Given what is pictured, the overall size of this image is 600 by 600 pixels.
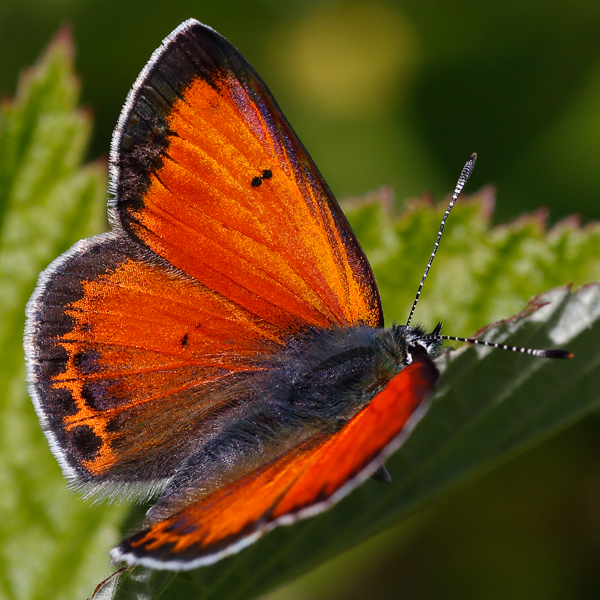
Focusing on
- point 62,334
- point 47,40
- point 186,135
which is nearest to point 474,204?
point 186,135

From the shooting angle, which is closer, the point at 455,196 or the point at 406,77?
the point at 455,196

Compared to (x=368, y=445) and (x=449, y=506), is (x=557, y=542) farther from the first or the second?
(x=368, y=445)

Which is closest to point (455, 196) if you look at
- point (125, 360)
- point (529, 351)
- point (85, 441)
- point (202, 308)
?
point (529, 351)

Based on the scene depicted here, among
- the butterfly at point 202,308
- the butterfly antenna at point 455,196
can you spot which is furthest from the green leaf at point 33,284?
the butterfly antenna at point 455,196

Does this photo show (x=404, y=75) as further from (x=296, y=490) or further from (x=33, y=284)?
(x=296, y=490)

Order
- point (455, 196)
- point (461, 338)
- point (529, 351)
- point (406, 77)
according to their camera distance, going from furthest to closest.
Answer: point (406, 77)
point (455, 196)
point (461, 338)
point (529, 351)

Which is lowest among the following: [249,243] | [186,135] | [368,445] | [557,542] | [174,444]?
[557,542]
